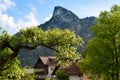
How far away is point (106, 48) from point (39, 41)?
1910 centimetres

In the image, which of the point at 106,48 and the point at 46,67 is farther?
the point at 46,67

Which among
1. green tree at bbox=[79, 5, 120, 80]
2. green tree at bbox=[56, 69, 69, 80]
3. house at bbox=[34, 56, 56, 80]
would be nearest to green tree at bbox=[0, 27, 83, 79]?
green tree at bbox=[79, 5, 120, 80]

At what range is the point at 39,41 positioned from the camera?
19.0 m

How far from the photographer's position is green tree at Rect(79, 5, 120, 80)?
36.9 meters

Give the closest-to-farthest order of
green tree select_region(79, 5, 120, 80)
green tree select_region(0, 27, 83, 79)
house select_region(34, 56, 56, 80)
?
1. green tree select_region(0, 27, 83, 79)
2. green tree select_region(79, 5, 120, 80)
3. house select_region(34, 56, 56, 80)

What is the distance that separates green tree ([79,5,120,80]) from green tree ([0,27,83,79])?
17.9m

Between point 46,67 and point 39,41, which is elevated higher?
point 39,41

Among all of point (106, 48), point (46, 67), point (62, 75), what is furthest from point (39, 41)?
point (46, 67)

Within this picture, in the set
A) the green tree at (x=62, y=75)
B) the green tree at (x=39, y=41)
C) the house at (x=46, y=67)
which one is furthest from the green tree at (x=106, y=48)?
the house at (x=46, y=67)

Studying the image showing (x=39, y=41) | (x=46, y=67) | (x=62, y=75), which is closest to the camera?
(x=39, y=41)

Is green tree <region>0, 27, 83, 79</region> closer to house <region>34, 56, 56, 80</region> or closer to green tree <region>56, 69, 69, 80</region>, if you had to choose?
green tree <region>56, 69, 69, 80</region>

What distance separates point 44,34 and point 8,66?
2.98 meters

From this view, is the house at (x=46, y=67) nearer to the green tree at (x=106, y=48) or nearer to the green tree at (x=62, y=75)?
the green tree at (x=62, y=75)

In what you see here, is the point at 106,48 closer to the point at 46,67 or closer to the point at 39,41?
the point at 39,41
